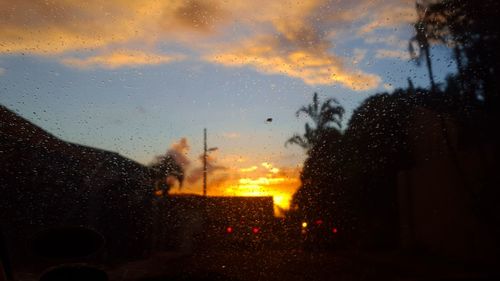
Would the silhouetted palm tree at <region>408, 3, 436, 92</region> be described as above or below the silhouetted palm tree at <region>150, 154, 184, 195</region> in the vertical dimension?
above

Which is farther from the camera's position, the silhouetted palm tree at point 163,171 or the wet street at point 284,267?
the silhouetted palm tree at point 163,171

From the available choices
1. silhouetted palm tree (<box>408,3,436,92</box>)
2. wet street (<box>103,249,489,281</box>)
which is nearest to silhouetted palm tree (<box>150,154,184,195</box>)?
wet street (<box>103,249,489,281</box>)

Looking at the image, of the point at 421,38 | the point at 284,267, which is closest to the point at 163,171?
the point at 284,267

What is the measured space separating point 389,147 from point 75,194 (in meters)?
2.02

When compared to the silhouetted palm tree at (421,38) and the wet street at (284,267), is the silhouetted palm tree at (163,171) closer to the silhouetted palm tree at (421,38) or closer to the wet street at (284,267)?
the wet street at (284,267)

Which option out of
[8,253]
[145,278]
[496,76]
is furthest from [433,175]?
[8,253]

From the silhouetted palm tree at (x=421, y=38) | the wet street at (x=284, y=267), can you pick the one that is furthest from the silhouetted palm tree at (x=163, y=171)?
the silhouetted palm tree at (x=421, y=38)

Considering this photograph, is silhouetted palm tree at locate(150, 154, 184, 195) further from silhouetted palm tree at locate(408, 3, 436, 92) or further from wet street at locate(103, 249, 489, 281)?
silhouetted palm tree at locate(408, 3, 436, 92)

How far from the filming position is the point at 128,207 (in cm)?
281

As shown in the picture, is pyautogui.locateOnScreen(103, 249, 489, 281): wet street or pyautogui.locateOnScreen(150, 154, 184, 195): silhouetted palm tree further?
pyautogui.locateOnScreen(150, 154, 184, 195): silhouetted palm tree

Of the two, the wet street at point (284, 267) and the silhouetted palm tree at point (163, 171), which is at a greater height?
the silhouetted palm tree at point (163, 171)

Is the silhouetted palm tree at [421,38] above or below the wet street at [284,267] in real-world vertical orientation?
above

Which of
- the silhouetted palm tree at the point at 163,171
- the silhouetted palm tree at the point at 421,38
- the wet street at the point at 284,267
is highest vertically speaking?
the silhouetted palm tree at the point at 421,38

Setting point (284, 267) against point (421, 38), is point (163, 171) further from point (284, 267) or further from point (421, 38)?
point (421, 38)
